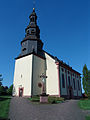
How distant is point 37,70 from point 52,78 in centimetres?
377

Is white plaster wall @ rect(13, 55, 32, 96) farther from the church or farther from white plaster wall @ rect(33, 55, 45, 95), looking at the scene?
white plaster wall @ rect(33, 55, 45, 95)

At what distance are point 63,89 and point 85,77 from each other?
5.21 m

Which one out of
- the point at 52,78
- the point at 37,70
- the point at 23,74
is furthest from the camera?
the point at 52,78

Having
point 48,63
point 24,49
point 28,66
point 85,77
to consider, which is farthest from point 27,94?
point 85,77

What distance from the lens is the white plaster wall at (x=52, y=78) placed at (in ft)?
70.0

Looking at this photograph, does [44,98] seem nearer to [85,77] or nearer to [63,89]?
[63,89]

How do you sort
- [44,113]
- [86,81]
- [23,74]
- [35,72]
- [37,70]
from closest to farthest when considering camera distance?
[44,113], [86,81], [35,72], [23,74], [37,70]

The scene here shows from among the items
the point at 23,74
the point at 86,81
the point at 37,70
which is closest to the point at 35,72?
the point at 37,70

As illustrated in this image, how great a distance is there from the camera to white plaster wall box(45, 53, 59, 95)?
70.0 feet

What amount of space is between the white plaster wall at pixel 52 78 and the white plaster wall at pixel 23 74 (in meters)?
4.82

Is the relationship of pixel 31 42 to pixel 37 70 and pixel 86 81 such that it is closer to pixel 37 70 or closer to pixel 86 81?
pixel 37 70

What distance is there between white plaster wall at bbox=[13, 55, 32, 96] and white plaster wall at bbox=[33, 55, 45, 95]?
1.08m

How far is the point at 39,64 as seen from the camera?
23.4m

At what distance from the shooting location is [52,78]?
74.0 feet
